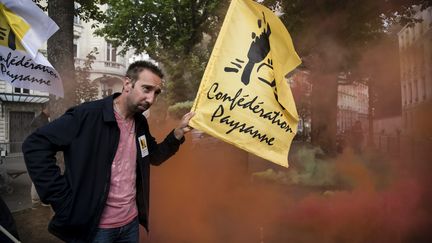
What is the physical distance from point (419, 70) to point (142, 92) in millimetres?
Answer: 8517

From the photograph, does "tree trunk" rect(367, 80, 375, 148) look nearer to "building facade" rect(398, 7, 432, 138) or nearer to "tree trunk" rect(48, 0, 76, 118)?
"building facade" rect(398, 7, 432, 138)

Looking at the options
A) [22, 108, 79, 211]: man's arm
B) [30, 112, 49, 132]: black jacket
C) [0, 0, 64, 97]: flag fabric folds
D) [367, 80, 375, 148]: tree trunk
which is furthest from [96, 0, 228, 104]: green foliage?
[22, 108, 79, 211]: man's arm

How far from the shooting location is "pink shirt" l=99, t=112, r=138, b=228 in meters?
2.18

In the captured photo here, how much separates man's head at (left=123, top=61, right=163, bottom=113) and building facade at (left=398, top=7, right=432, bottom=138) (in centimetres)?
742

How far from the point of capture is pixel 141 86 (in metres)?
2.23

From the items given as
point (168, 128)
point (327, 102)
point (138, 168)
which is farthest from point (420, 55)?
point (138, 168)

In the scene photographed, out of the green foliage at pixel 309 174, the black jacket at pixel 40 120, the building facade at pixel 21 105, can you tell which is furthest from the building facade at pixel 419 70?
the building facade at pixel 21 105

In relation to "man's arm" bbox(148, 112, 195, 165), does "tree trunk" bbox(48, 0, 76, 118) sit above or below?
above

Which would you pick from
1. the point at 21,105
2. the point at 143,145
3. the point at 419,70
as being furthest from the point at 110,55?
the point at 143,145

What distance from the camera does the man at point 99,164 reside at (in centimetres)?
199

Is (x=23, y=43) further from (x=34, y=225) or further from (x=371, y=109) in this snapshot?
(x=371, y=109)

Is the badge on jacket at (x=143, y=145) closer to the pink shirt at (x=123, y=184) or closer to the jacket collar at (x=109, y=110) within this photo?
the pink shirt at (x=123, y=184)

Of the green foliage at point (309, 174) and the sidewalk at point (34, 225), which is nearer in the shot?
the sidewalk at point (34, 225)

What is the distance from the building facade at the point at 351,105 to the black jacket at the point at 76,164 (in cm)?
962
